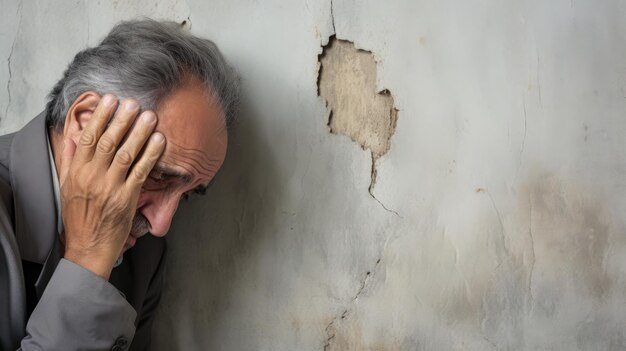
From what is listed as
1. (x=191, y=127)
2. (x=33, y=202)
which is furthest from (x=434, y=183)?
(x=33, y=202)

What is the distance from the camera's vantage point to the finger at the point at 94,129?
138 cm

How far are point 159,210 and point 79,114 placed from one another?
0.31 m

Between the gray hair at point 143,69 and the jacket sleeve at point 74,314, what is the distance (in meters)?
→ 0.42

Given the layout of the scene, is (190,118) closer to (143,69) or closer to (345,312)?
(143,69)

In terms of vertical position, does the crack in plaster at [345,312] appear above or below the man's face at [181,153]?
below

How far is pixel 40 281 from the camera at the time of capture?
141cm

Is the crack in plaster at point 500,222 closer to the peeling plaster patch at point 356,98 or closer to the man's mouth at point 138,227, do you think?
the peeling plaster patch at point 356,98

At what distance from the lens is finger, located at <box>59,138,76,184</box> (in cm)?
142

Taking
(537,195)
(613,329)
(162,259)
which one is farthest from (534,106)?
(162,259)

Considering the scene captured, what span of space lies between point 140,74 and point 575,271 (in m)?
1.35

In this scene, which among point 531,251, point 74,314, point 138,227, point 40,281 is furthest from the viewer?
point 531,251

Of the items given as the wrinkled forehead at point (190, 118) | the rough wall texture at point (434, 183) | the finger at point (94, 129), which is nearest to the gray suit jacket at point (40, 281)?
the finger at point (94, 129)

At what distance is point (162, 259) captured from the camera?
1.86 m

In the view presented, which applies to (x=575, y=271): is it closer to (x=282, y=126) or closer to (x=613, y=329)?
(x=613, y=329)
